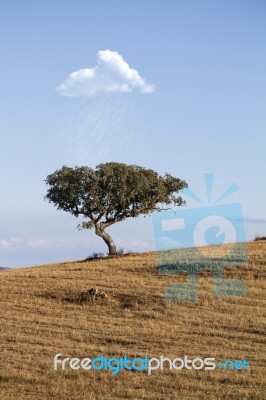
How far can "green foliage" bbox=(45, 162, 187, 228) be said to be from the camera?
57469 millimetres

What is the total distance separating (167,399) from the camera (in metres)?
16.1

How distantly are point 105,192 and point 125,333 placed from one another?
34.1m

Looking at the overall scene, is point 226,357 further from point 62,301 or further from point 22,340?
point 62,301

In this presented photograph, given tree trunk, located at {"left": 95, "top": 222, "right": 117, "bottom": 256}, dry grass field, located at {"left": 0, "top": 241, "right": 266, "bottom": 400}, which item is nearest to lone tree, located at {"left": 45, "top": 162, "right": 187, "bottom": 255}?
tree trunk, located at {"left": 95, "top": 222, "right": 117, "bottom": 256}

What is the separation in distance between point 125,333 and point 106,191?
112 feet

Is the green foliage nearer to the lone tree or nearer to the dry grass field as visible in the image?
the lone tree

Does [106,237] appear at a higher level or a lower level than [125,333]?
higher

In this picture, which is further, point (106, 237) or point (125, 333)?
point (106, 237)

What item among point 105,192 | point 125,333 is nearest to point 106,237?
point 105,192

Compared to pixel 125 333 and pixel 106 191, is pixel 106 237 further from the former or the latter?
pixel 125 333

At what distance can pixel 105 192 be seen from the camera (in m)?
57.6

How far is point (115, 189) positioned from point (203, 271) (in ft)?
65.6

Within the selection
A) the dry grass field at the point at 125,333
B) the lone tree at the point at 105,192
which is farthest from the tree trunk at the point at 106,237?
the dry grass field at the point at 125,333

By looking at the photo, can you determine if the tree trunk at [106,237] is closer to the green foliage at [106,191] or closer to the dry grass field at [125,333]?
the green foliage at [106,191]
